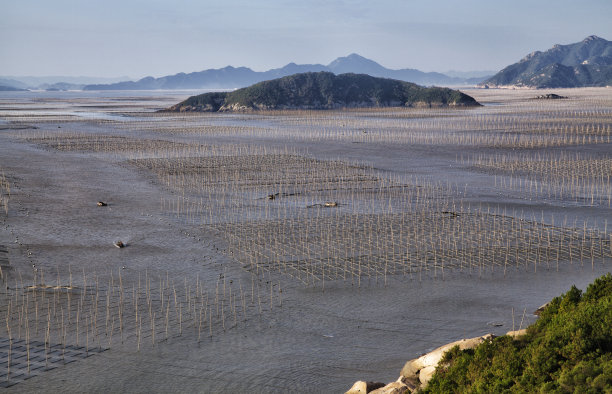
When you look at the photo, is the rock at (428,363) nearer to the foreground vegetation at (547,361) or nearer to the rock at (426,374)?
the rock at (426,374)

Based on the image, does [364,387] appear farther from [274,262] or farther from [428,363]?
[274,262]

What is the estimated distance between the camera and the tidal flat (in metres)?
14.7

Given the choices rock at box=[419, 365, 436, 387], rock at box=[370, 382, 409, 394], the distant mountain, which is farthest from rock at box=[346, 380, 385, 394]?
the distant mountain

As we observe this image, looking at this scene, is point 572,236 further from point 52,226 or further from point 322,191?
point 52,226

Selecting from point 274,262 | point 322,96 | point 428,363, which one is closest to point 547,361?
point 428,363

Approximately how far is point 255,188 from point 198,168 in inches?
350

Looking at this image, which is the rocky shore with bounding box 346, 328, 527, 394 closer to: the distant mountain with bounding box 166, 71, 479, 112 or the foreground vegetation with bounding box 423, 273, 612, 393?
the foreground vegetation with bounding box 423, 273, 612, 393

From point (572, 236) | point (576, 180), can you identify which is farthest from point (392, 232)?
point (576, 180)

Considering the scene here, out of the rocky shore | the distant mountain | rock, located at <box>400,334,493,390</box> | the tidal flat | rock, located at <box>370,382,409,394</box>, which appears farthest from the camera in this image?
the distant mountain

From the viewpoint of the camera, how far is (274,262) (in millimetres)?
21797

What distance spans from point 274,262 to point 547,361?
43.0ft

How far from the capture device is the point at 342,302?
59.4 feet

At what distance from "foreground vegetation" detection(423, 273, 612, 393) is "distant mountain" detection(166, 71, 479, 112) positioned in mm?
112757

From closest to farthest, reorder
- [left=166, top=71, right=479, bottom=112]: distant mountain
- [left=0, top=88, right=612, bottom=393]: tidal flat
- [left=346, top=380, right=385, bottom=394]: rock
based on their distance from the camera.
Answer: [left=346, top=380, right=385, bottom=394]: rock → [left=0, top=88, right=612, bottom=393]: tidal flat → [left=166, top=71, right=479, bottom=112]: distant mountain
